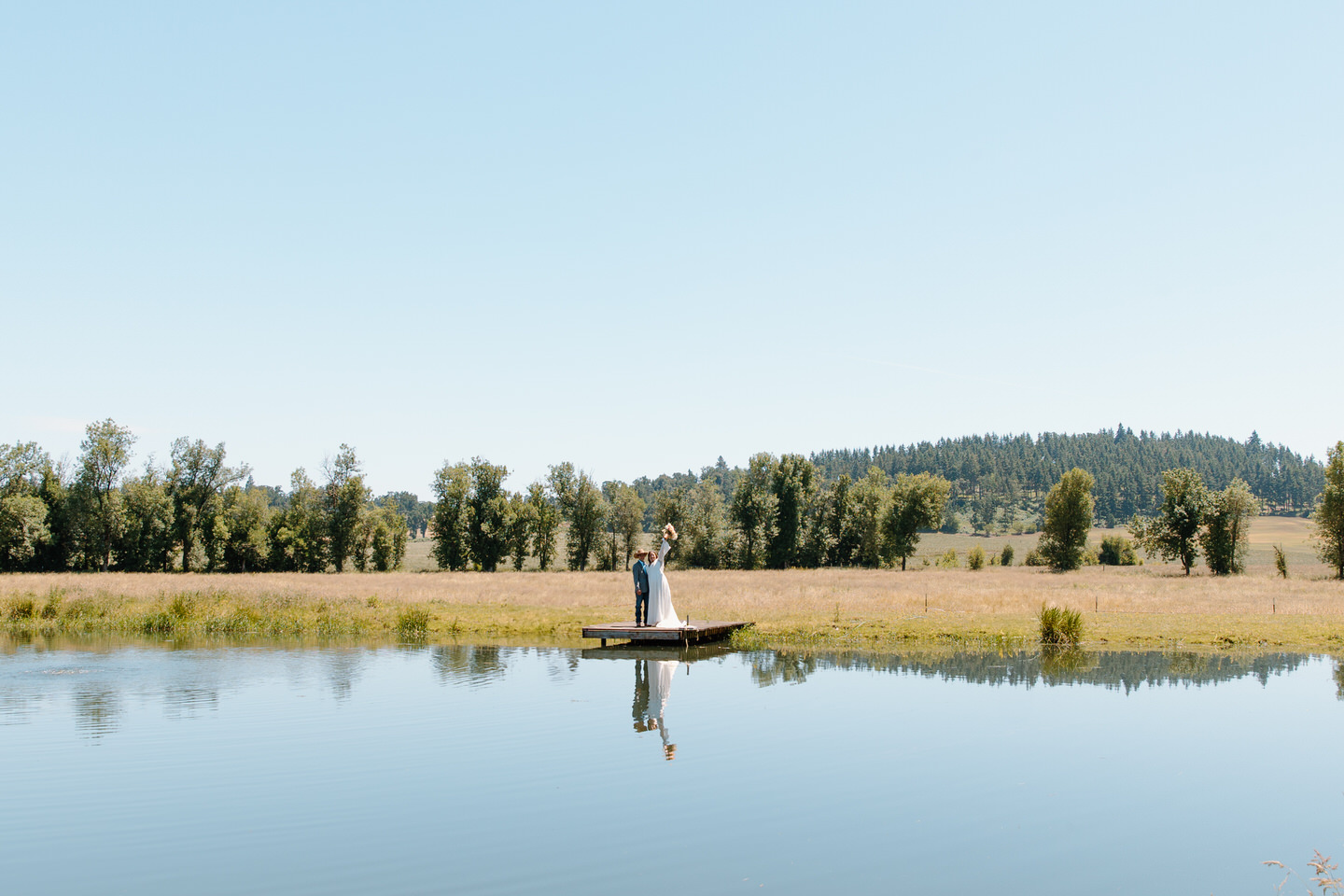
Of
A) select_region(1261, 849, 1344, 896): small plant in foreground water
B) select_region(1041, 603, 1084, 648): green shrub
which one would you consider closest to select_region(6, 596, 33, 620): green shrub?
select_region(1041, 603, 1084, 648): green shrub

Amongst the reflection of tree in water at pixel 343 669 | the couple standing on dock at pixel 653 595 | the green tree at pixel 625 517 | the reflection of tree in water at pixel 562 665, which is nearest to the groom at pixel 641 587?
the couple standing on dock at pixel 653 595

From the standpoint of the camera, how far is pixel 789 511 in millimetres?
84938

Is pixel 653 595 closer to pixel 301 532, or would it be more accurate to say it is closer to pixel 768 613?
pixel 768 613

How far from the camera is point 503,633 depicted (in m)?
26.8

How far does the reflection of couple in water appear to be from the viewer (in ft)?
45.6

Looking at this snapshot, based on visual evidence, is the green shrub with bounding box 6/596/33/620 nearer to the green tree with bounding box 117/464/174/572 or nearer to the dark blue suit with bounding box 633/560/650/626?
the dark blue suit with bounding box 633/560/650/626

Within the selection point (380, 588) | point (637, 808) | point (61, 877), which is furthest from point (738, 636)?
point (380, 588)

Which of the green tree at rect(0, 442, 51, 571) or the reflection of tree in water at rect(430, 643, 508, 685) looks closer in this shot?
the reflection of tree in water at rect(430, 643, 508, 685)

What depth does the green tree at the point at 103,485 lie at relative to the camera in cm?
6988

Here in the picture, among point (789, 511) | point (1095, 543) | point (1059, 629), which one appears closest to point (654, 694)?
point (1059, 629)

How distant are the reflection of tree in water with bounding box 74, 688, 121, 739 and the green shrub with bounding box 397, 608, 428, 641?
10346 millimetres

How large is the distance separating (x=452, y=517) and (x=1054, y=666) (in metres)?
67.6

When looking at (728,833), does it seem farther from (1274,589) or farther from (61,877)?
(1274,589)

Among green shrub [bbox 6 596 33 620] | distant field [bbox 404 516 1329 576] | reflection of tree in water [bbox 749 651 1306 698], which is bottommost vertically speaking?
distant field [bbox 404 516 1329 576]
